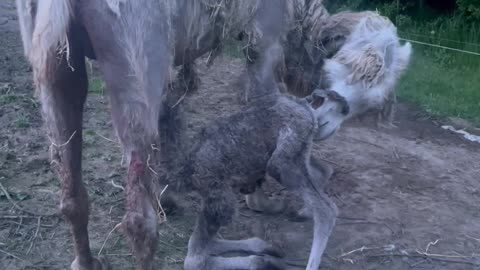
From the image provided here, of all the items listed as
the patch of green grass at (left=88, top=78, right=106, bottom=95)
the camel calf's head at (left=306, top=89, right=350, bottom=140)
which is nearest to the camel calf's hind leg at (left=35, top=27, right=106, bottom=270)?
the camel calf's head at (left=306, top=89, right=350, bottom=140)

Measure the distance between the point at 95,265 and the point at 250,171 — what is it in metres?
1.00

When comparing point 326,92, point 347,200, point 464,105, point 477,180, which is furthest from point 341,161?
point 464,105

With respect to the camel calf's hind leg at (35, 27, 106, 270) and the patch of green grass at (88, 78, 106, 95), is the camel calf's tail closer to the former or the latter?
the camel calf's hind leg at (35, 27, 106, 270)

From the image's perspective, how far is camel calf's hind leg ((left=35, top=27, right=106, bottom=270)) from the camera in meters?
3.30

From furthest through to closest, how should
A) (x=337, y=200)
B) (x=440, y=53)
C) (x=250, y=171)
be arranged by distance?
1. (x=440, y=53)
2. (x=337, y=200)
3. (x=250, y=171)

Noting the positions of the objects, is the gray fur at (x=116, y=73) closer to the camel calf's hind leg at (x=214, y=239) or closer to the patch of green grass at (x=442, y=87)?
the camel calf's hind leg at (x=214, y=239)

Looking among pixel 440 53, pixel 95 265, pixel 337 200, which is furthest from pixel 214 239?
pixel 440 53

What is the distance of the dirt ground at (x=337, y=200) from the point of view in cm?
414

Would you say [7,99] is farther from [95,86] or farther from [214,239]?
[214,239]

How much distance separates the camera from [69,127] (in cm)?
346

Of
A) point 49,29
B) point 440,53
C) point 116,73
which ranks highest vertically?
point 49,29

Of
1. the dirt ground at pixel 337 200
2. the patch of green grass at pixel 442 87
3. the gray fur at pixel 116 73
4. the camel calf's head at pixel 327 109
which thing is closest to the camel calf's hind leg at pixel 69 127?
the gray fur at pixel 116 73

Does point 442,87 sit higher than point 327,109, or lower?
lower

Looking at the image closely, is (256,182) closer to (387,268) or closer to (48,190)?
(387,268)
